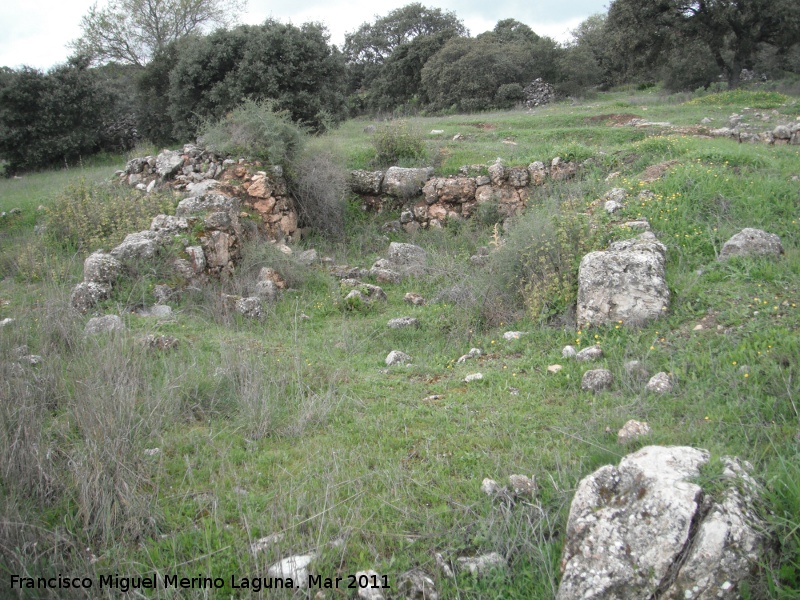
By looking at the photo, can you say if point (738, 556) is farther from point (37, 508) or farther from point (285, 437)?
point (37, 508)

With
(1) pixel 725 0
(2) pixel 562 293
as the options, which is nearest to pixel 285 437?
(2) pixel 562 293

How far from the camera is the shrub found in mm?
8789

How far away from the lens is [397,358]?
5730 mm

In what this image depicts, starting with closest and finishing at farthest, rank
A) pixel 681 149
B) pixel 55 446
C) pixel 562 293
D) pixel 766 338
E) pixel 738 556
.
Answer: pixel 738 556
pixel 55 446
pixel 766 338
pixel 562 293
pixel 681 149

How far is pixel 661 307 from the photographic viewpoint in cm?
538

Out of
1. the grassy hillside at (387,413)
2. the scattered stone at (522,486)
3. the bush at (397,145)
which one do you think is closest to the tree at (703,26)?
the bush at (397,145)


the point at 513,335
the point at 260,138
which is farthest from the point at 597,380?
the point at 260,138

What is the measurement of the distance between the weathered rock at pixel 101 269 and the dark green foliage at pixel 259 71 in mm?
8639

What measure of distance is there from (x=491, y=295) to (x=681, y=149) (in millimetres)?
4787

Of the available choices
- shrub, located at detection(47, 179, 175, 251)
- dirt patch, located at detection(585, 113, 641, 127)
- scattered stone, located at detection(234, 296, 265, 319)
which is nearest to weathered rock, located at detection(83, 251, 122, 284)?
shrub, located at detection(47, 179, 175, 251)

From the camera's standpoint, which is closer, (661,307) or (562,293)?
(661,307)

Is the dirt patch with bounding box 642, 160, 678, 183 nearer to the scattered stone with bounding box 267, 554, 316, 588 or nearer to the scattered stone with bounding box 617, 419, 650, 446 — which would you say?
the scattered stone with bounding box 617, 419, 650, 446

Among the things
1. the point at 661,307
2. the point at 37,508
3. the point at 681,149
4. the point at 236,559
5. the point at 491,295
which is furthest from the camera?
the point at 681,149

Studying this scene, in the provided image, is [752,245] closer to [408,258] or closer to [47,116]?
[408,258]
